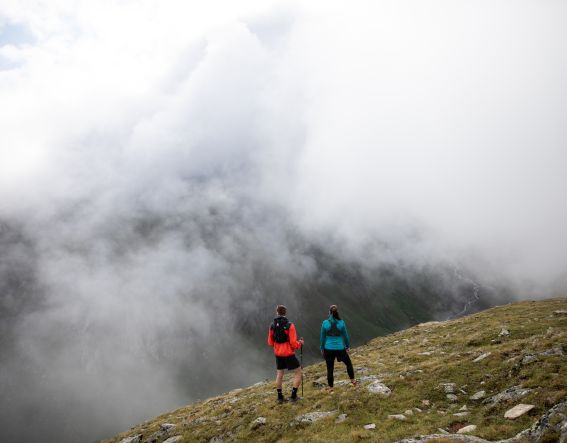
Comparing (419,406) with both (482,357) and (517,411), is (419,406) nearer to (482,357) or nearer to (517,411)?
(517,411)

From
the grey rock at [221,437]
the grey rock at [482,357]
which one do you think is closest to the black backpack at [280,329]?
the grey rock at [221,437]

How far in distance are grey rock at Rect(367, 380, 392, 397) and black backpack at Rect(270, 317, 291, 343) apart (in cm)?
581

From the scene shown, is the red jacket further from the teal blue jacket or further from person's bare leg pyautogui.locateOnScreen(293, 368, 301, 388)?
person's bare leg pyautogui.locateOnScreen(293, 368, 301, 388)

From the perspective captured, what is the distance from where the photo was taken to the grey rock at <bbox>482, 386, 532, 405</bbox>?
15.7 m

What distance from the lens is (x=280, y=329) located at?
19203mm

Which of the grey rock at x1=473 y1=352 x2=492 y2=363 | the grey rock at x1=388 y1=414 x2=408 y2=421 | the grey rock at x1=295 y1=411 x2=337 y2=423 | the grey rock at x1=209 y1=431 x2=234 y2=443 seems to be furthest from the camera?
the grey rock at x1=473 y1=352 x2=492 y2=363

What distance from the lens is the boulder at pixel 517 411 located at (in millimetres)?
14077

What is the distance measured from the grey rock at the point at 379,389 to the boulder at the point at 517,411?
6.44 metres

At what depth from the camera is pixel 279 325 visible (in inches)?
756

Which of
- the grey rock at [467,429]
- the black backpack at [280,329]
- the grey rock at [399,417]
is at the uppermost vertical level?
the black backpack at [280,329]

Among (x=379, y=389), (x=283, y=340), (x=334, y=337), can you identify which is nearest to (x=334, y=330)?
(x=334, y=337)

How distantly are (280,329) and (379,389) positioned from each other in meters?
6.55

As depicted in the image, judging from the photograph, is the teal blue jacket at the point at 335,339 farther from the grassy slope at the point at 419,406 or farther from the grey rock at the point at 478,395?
the grey rock at the point at 478,395

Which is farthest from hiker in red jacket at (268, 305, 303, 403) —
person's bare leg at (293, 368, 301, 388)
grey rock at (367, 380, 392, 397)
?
grey rock at (367, 380, 392, 397)
